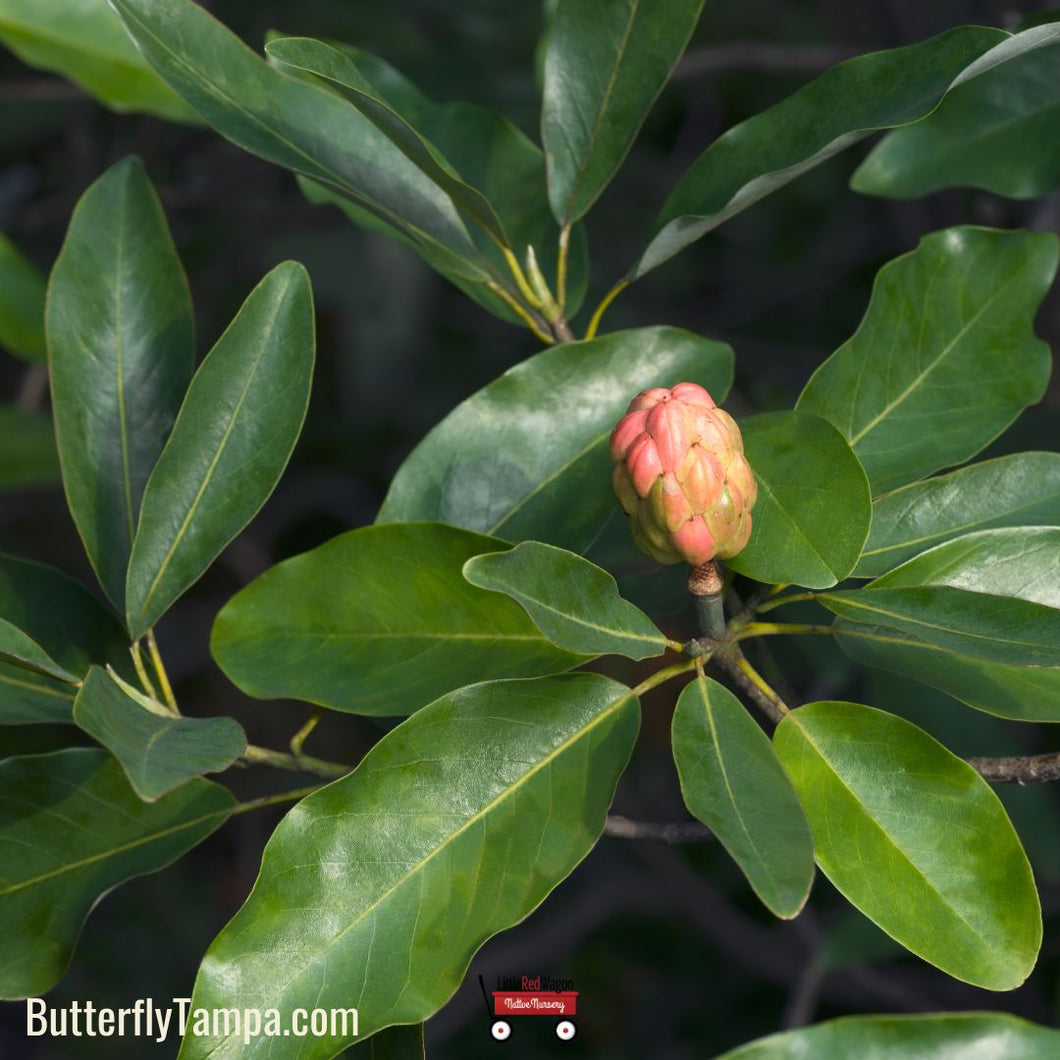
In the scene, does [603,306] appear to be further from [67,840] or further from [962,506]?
[67,840]

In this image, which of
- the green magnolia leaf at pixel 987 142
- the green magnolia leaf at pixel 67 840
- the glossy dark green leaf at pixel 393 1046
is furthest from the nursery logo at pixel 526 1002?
the green magnolia leaf at pixel 987 142

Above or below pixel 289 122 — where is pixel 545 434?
below

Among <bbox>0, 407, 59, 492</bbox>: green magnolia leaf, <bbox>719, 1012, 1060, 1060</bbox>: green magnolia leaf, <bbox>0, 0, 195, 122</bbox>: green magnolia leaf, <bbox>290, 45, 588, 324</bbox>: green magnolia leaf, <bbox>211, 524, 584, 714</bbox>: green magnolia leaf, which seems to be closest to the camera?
<bbox>719, 1012, 1060, 1060</bbox>: green magnolia leaf

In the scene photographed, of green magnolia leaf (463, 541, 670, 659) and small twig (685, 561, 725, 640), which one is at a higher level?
small twig (685, 561, 725, 640)

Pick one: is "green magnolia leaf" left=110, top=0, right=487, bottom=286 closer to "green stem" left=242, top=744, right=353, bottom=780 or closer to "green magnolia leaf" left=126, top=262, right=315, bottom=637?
"green magnolia leaf" left=126, top=262, right=315, bottom=637

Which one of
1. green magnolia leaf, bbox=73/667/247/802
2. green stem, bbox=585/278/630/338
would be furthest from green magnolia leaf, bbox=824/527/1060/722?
green magnolia leaf, bbox=73/667/247/802

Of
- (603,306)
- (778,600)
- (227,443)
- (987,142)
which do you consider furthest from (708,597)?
(987,142)

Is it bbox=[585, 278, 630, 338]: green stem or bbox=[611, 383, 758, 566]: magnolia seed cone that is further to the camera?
bbox=[585, 278, 630, 338]: green stem
